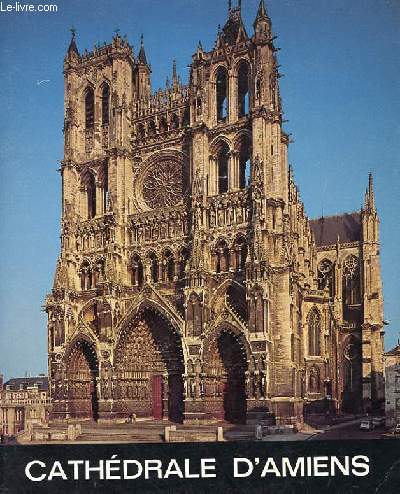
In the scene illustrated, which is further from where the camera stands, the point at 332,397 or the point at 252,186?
the point at 332,397

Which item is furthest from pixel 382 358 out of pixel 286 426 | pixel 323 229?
pixel 286 426

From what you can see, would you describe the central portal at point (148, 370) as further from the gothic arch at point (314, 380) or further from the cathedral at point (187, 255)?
the gothic arch at point (314, 380)

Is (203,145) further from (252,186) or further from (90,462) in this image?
(90,462)

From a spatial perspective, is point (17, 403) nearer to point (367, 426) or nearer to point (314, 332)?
point (314, 332)

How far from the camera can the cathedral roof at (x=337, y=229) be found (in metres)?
55.5

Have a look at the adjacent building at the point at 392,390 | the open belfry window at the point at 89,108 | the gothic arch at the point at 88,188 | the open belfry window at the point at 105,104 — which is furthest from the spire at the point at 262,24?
the adjacent building at the point at 392,390

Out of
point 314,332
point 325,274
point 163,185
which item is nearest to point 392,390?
point 314,332

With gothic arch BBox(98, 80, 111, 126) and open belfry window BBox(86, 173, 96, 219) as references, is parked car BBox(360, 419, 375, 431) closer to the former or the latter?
open belfry window BBox(86, 173, 96, 219)

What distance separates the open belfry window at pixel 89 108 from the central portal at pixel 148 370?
1516 centimetres

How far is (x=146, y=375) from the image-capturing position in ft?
128

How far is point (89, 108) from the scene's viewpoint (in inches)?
1833

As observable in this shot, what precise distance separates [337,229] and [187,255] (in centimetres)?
2247

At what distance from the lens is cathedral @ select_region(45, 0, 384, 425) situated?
3562 centimetres

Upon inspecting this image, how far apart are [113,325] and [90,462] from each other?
24438mm
